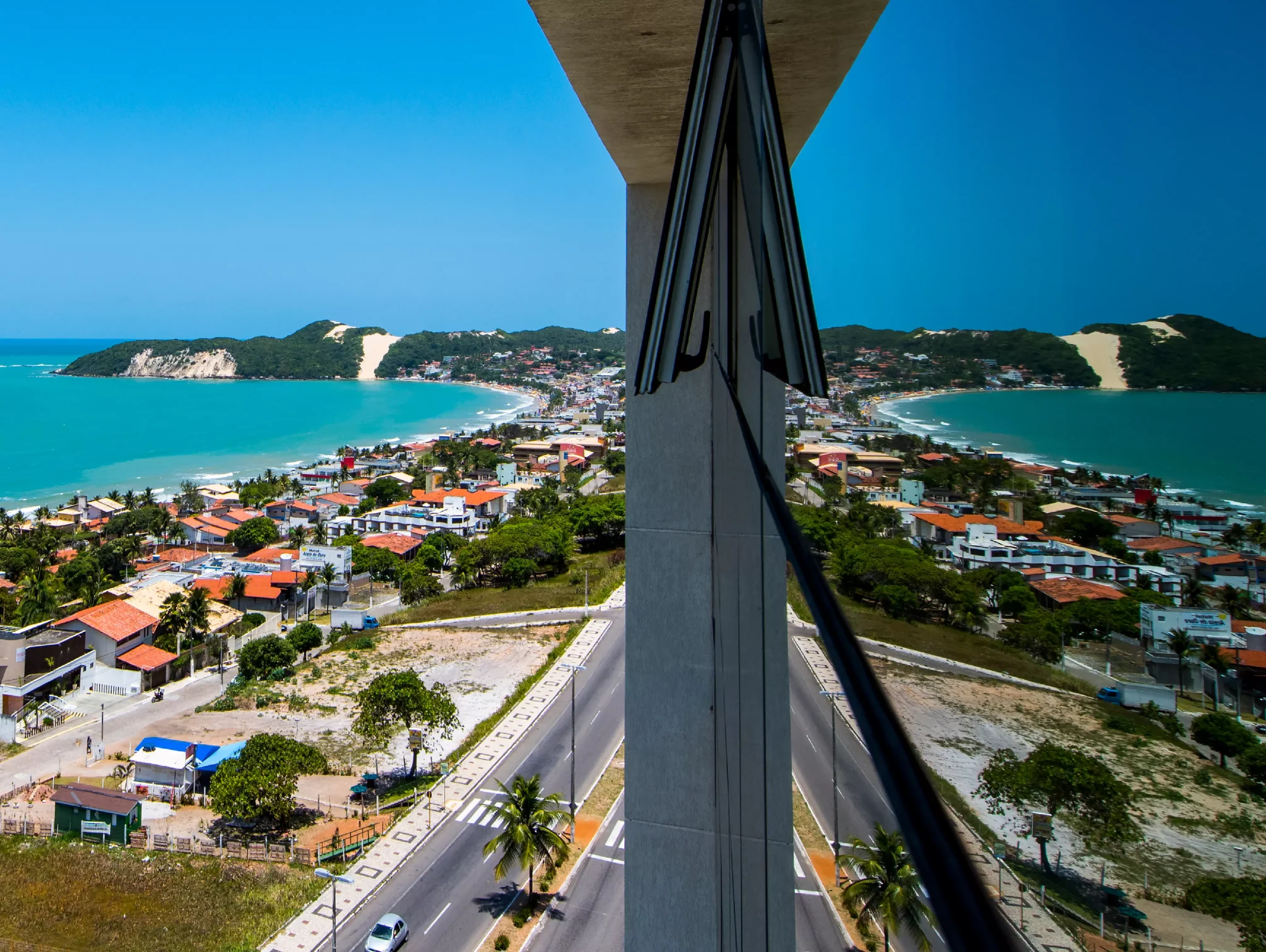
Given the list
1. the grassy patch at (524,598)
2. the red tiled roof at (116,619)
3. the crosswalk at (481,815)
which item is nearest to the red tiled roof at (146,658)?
the red tiled roof at (116,619)

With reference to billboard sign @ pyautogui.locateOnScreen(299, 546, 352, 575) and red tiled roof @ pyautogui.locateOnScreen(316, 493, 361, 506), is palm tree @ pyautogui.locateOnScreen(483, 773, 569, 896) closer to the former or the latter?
billboard sign @ pyautogui.locateOnScreen(299, 546, 352, 575)

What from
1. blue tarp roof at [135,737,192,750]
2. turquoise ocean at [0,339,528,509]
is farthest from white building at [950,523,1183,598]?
turquoise ocean at [0,339,528,509]

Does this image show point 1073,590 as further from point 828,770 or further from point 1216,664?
point 828,770

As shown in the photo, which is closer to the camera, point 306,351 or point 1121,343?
point 1121,343

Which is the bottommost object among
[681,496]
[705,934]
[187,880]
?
[187,880]

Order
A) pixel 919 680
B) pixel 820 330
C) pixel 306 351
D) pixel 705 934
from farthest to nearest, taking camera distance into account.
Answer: pixel 306 351 < pixel 705 934 < pixel 820 330 < pixel 919 680

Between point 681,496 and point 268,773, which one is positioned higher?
point 681,496

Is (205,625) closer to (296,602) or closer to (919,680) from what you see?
(296,602)

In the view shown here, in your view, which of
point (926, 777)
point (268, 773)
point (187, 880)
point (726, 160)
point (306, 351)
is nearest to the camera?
point (926, 777)

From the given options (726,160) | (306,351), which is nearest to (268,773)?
(726,160)
